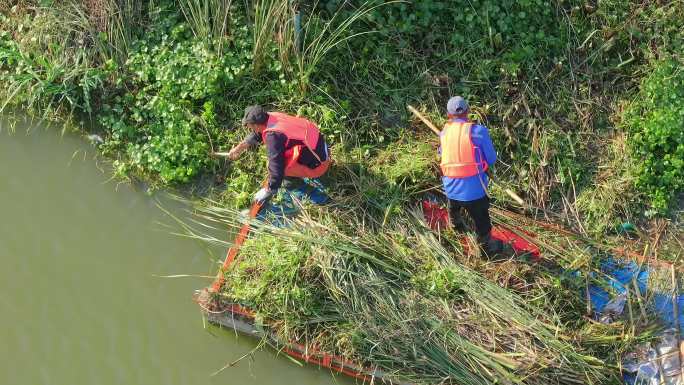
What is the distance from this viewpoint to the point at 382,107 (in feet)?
20.4

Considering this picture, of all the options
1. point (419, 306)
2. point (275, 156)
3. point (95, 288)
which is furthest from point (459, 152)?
point (95, 288)

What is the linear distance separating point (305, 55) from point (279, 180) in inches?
56.8

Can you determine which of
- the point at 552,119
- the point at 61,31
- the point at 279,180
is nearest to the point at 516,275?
the point at 552,119

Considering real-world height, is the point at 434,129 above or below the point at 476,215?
above

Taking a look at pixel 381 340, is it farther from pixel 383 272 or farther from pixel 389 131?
pixel 389 131

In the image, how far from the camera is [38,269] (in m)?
5.80

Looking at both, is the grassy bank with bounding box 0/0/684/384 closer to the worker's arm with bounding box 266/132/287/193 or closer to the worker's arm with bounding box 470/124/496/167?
the worker's arm with bounding box 266/132/287/193

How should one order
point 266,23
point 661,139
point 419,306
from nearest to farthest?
1. point 419,306
2. point 661,139
3. point 266,23

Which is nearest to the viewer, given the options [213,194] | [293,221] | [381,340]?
[381,340]

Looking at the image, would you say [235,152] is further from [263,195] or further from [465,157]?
[465,157]

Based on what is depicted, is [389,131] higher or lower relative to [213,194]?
higher

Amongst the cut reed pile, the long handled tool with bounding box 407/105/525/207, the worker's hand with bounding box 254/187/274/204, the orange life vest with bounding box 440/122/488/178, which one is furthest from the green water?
the long handled tool with bounding box 407/105/525/207

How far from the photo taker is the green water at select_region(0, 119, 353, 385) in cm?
549

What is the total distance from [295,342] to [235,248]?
0.88 metres
